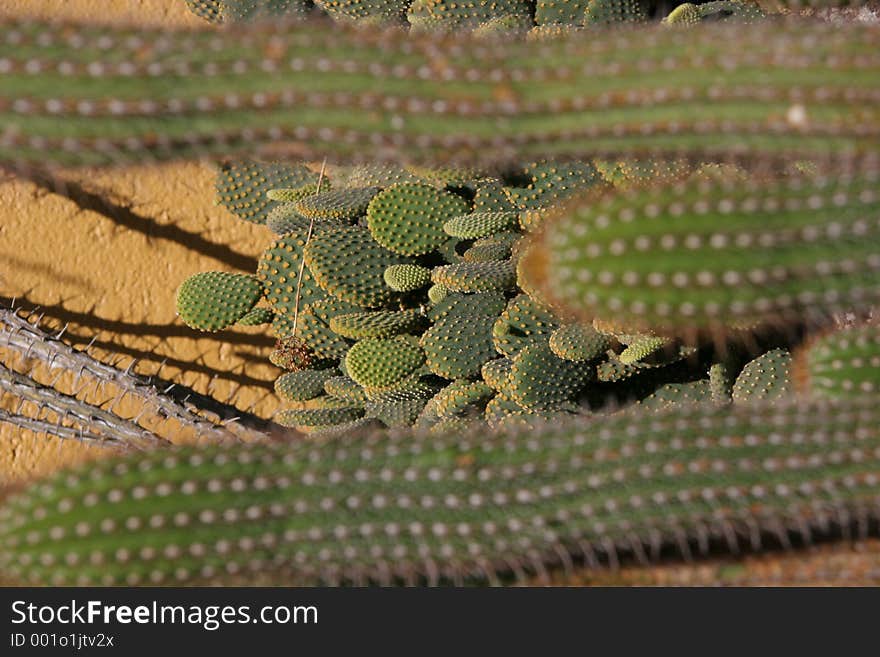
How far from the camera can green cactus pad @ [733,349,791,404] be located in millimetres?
1971

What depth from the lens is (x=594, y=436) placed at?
59.8 inches

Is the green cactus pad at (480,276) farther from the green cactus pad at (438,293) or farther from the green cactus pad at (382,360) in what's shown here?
the green cactus pad at (382,360)

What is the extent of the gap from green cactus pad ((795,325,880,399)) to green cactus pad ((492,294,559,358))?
0.65m

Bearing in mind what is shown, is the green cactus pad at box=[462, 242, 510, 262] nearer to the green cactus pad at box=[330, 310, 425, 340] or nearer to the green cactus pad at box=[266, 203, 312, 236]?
the green cactus pad at box=[330, 310, 425, 340]

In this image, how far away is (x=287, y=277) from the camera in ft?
8.86

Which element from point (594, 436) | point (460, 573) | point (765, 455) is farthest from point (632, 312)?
point (460, 573)

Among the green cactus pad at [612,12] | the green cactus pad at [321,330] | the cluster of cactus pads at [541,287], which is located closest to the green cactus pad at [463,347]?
the cluster of cactus pads at [541,287]

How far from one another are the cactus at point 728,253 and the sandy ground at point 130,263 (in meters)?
2.46

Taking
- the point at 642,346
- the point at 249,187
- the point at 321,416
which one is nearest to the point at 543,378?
the point at 642,346

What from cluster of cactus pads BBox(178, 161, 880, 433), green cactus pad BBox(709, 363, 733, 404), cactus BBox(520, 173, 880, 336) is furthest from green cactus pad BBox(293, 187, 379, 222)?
cactus BBox(520, 173, 880, 336)

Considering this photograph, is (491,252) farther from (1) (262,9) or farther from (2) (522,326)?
(1) (262,9)

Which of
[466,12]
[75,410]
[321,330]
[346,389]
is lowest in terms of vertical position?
[75,410]

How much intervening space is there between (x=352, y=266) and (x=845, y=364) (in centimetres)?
133
